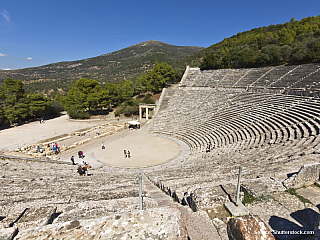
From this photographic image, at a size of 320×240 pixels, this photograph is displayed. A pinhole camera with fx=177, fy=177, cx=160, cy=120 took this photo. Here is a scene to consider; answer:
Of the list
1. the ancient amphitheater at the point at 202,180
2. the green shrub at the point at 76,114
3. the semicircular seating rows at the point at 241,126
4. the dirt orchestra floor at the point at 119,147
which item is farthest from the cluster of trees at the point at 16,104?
the semicircular seating rows at the point at 241,126

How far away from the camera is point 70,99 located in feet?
130

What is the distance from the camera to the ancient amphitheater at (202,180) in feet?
8.90

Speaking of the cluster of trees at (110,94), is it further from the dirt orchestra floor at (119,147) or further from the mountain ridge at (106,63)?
the mountain ridge at (106,63)

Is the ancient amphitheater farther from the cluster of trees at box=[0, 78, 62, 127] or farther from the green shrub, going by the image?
the cluster of trees at box=[0, 78, 62, 127]

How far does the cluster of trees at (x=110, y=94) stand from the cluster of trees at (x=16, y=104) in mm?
5813

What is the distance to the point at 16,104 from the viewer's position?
32.1 metres

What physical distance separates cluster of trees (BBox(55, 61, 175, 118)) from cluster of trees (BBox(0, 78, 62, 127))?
5.81 metres

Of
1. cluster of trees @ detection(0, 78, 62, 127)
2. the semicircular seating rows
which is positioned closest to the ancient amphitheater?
the semicircular seating rows

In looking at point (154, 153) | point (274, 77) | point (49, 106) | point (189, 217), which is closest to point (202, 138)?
point (154, 153)

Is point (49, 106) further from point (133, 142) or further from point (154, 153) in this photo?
point (154, 153)

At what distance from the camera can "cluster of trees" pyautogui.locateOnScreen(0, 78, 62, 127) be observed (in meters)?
30.4

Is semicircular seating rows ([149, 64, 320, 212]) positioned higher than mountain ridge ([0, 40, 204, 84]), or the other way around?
mountain ridge ([0, 40, 204, 84])

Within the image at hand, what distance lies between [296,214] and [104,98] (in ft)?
125

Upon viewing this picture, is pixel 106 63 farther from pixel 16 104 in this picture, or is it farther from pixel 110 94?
pixel 16 104
